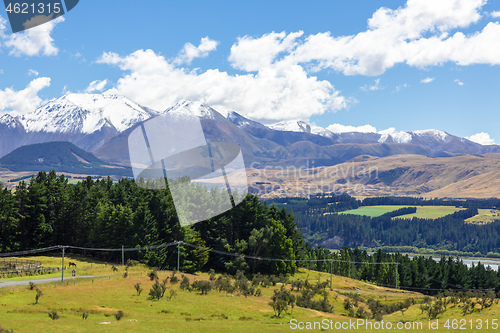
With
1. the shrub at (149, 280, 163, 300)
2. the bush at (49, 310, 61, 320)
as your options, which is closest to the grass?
the bush at (49, 310, 61, 320)

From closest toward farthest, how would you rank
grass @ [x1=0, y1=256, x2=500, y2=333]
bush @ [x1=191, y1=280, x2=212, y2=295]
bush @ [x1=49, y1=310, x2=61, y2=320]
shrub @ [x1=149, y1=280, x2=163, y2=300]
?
1. grass @ [x1=0, y1=256, x2=500, y2=333]
2. bush @ [x1=49, y1=310, x2=61, y2=320]
3. shrub @ [x1=149, y1=280, x2=163, y2=300]
4. bush @ [x1=191, y1=280, x2=212, y2=295]

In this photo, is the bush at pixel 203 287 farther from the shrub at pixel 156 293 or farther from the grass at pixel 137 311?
the shrub at pixel 156 293

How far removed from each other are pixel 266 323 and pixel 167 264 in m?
45.1

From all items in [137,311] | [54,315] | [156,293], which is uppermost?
[54,315]

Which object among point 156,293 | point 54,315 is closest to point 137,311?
point 156,293

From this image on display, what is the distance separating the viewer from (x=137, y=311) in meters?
43.3

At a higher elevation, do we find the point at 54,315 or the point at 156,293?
the point at 54,315

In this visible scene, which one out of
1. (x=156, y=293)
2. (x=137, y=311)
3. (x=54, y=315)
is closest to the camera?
(x=54, y=315)

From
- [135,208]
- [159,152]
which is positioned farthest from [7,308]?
[135,208]

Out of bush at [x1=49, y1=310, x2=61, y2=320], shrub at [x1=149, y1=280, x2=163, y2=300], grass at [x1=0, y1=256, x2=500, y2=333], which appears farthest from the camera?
shrub at [x1=149, y1=280, x2=163, y2=300]

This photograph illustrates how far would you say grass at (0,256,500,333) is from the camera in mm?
35094

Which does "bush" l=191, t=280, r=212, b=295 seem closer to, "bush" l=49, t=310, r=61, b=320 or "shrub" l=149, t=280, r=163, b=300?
"shrub" l=149, t=280, r=163, b=300

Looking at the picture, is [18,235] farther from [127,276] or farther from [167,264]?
[127,276]

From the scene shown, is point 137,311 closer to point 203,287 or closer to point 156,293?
point 156,293
